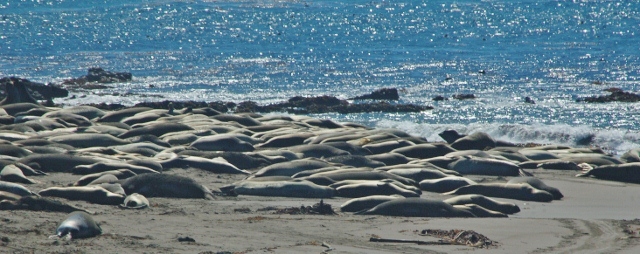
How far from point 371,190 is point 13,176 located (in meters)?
4.49

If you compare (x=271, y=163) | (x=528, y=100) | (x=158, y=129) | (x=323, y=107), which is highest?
(x=271, y=163)

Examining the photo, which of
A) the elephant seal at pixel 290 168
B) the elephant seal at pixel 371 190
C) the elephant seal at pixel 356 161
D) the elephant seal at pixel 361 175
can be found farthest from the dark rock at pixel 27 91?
the elephant seal at pixel 371 190

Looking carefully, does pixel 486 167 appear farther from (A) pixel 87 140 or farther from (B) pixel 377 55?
(B) pixel 377 55

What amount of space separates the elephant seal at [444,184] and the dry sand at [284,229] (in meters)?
1.11

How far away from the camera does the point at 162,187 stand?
461 inches

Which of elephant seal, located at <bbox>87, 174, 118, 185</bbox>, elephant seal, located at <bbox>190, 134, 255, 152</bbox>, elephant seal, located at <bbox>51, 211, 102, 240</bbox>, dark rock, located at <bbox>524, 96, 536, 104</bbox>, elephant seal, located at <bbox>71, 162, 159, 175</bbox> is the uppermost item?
elephant seal, located at <bbox>51, 211, 102, 240</bbox>

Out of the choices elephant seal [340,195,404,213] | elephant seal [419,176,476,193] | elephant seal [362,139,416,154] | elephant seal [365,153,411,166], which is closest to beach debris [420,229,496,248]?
elephant seal [340,195,404,213]

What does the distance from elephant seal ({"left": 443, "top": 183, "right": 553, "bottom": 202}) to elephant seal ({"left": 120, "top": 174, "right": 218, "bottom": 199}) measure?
3518 millimetres

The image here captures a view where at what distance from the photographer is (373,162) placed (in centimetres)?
1545

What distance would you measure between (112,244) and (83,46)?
5836 centimetres

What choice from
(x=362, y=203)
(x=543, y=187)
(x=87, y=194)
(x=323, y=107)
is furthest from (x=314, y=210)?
(x=323, y=107)

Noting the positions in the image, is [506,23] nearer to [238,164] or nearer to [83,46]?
[83,46]

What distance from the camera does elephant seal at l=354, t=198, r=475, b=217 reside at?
1082 centimetres

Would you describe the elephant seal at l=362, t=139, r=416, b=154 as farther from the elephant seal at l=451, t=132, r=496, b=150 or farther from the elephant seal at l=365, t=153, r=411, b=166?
the elephant seal at l=451, t=132, r=496, b=150
